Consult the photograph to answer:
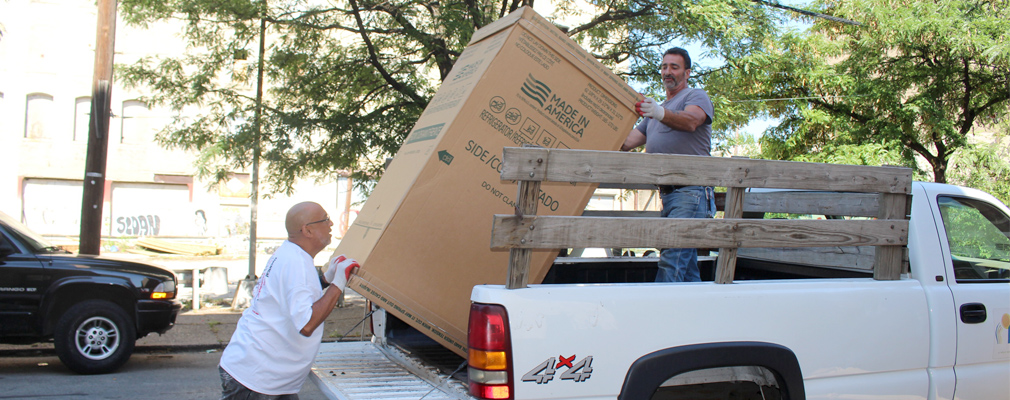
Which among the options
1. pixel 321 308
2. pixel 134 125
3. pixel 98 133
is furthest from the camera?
pixel 134 125

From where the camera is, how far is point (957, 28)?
11.4m

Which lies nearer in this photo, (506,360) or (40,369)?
(506,360)

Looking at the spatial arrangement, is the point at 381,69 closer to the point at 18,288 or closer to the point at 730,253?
the point at 18,288

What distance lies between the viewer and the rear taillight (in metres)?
2.39

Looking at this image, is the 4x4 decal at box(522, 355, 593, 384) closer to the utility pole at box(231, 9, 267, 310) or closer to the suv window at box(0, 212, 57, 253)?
the suv window at box(0, 212, 57, 253)

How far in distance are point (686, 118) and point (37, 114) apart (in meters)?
26.0

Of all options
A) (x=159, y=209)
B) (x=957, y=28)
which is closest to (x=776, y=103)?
(x=957, y=28)

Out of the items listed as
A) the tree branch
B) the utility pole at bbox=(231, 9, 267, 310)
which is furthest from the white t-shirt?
the utility pole at bbox=(231, 9, 267, 310)

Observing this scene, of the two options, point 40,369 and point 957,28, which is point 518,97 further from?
point 957,28

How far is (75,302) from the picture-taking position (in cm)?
668

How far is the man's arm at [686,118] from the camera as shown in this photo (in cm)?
354

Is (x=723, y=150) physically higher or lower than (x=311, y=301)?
higher

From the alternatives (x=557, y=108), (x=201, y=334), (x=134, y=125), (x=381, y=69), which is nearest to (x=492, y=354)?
(x=557, y=108)

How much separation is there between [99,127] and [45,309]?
3452 millimetres
